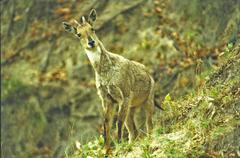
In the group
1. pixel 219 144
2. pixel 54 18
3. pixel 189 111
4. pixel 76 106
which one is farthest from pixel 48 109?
pixel 219 144

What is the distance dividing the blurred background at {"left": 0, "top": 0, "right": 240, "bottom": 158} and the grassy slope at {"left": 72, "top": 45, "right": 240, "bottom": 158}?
6076 millimetres

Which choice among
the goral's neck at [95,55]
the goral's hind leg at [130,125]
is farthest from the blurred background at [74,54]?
the goral's neck at [95,55]

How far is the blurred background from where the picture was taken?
17531mm

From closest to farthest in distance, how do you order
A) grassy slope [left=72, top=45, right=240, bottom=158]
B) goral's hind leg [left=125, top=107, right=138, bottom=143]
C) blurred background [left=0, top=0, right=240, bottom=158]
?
1. grassy slope [left=72, top=45, right=240, bottom=158]
2. goral's hind leg [left=125, top=107, right=138, bottom=143]
3. blurred background [left=0, top=0, right=240, bottom=158]

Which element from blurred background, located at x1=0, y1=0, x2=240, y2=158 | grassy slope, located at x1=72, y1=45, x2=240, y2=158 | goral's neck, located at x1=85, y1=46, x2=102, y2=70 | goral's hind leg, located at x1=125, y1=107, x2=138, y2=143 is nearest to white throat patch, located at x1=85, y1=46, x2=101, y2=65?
goral's neck, located at x1=85, y1=46, x2=102, y2=70

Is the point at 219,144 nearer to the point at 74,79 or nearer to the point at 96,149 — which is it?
the point at 96,149

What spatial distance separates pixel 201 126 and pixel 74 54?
34.7ft

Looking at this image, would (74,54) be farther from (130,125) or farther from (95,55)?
(95,55)

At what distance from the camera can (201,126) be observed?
8828 mm

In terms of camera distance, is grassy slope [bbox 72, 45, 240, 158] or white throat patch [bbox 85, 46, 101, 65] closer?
grassy slope [bbox 72, 45, 240, 158]

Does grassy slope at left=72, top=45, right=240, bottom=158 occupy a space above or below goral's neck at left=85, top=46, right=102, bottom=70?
below

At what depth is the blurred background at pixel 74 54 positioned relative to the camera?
690 inches

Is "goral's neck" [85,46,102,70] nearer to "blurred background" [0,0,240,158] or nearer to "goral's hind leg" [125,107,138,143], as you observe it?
"goral's hind leg" [125,107,138,143]

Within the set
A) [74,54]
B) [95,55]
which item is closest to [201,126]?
[95,55]
